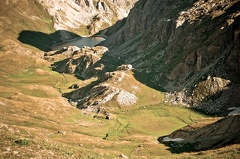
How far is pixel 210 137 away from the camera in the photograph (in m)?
64.4

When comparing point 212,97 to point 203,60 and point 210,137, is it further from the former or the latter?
point 210,137

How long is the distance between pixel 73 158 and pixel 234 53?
117 meters

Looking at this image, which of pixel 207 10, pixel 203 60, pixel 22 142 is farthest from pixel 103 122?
pixel 207 10

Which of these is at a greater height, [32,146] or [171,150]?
[32,146]

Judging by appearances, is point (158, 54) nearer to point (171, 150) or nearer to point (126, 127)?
point (126, 127)

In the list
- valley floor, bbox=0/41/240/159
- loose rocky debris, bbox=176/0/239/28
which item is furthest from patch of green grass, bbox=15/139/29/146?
loose rocky debris, bbox=176/0/239/28

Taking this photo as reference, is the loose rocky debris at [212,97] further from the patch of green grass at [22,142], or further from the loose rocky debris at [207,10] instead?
the patch of green grass at [22,142]

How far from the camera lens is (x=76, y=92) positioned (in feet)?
555

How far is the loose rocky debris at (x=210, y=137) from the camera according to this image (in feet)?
180

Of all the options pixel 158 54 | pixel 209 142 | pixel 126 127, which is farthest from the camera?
pixel 158 54

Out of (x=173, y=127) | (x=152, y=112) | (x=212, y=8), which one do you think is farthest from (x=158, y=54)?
(x=173, y=127)

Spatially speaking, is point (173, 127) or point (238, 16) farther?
point (238, 16)

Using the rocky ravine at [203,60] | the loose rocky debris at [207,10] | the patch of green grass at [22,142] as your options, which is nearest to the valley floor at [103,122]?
the rocky ravine at [203,60]

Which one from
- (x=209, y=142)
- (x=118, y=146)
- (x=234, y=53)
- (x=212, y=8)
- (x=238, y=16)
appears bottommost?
(x=118, y=146)
